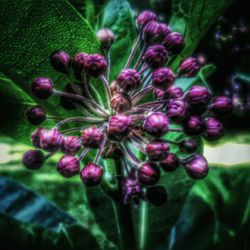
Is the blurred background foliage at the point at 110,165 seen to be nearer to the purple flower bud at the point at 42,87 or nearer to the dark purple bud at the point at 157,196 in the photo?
the purple flower bud at the point at 42,87

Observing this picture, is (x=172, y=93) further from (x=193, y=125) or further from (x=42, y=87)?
(x=42, y=87)

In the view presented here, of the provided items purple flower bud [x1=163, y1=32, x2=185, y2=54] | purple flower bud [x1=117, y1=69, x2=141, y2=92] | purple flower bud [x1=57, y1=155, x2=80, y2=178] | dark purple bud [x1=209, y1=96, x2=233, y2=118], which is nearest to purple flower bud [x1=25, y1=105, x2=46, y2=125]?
purple flower bud [x1=57, y1=155, x2=80, y2=178]

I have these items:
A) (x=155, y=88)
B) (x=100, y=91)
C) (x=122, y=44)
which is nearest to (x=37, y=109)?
(x=100, y=91)

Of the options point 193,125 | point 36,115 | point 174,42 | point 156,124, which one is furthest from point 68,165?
point 174,42

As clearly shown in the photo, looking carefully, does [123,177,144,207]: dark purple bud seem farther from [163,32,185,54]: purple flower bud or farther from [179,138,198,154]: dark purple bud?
[163,32,185,54]: purple flower bud

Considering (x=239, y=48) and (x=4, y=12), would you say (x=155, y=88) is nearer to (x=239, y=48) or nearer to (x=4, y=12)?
(x=4, y=12)

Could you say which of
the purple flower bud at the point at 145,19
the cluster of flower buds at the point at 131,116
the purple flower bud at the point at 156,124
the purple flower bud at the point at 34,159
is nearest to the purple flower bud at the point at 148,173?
the cluster of flower buds at the point at 131,116
